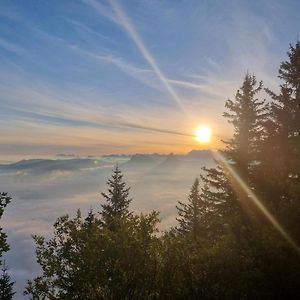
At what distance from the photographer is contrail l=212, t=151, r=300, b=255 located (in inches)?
733

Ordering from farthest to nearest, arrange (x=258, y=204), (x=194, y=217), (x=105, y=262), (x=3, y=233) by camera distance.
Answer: (x=194, y=217), (x=258, y=204), (x=3, y=233), (x=105, y=262)

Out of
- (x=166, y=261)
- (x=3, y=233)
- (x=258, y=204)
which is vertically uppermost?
(x=258, y=204)

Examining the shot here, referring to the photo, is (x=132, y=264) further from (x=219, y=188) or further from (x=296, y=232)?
(x=219, y=188)

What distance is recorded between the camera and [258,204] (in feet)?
84.0

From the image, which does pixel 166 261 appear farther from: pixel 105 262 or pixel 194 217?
pixel 194 217

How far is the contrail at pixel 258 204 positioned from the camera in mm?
18627

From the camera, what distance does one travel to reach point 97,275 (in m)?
14.7

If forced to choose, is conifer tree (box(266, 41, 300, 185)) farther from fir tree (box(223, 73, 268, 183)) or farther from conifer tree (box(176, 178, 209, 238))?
conifer tree (box(176, 178, 209, 238))

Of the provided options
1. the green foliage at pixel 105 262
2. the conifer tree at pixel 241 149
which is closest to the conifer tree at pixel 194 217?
the conifer tree at pixel 241 149

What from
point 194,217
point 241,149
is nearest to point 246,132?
point 241,149

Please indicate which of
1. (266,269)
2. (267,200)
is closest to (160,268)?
(266,269)

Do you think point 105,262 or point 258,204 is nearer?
point 105,262

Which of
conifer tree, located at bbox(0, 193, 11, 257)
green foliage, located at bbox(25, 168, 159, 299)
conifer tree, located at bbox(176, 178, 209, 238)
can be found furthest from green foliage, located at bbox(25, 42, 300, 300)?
conifer tree, located at bbox(176, 178, 209, 238)

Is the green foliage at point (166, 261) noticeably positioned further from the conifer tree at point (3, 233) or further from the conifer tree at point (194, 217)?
the conifer tree at point (194, 217)
